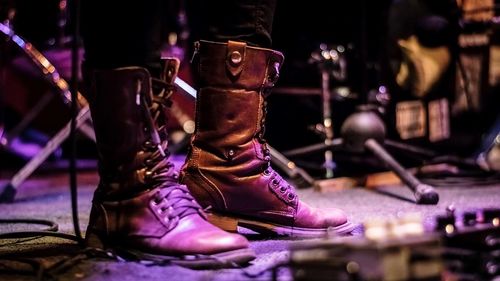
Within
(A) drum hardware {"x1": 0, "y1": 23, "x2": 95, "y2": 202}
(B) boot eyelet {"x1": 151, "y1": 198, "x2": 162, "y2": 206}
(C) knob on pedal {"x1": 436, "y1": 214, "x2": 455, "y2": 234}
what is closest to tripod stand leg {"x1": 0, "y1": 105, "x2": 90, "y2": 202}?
(A) drum hardware {"x1": 0, "y1": 23, "x2": 95, "y2": 202}

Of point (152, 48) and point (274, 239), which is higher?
point (152, 48)

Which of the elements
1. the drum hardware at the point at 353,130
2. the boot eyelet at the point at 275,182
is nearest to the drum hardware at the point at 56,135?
the drum hardware at the point at 353,130

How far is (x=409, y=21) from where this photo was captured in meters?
2.49

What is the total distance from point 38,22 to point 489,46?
1.84m

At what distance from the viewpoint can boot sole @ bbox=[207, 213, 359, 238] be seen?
1.10 metres

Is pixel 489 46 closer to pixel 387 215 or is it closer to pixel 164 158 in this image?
pixel 387 215

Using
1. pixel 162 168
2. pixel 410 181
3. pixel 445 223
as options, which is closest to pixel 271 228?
pixel 162 168

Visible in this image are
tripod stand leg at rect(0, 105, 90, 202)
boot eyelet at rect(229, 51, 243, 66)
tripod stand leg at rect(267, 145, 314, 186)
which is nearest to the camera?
boot eyelet at rect(229, 51, 243, 66)

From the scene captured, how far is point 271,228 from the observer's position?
Result: 113 centimetres

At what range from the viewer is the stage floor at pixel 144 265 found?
852 millimetres

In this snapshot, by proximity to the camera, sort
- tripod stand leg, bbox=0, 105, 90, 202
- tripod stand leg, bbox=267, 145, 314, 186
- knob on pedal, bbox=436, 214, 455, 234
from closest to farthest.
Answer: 1. knob on pedal, bbox=436, 214, 455, 234
2. tripod stand leg, bbox=0, 105, 90, 202
3. tripod stand leg, bbox=267, 145, 314, 186

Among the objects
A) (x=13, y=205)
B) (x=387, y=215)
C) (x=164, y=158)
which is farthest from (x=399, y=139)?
(x=164, y=158)

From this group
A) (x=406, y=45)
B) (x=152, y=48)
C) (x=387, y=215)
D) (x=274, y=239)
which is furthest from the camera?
(x=406, y=45)

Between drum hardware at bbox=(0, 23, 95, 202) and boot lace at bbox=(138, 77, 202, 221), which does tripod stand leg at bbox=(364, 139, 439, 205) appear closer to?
boot lace at bbox=(138, 77, 202, 221)
